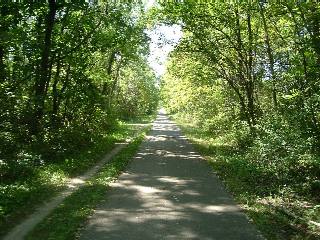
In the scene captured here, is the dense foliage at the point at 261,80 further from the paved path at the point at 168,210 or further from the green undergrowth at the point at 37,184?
the green undergrowth at the point at 37,184

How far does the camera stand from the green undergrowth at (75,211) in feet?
28.3

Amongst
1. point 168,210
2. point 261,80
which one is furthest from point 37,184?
point 261,80

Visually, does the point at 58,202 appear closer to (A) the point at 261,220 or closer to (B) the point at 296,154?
(A) the point at 261,220

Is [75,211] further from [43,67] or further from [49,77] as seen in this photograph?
[49,77]

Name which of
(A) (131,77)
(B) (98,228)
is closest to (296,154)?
(B) (98,228)

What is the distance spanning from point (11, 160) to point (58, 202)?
2619mm

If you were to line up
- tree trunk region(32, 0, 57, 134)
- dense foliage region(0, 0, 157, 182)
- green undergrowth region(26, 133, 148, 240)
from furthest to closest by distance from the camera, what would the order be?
tree trunk region(32, 0, 57, 134) < dense foliage region(0, 0, 157, 182) < green undergrowth region(26, 133, 148, 240)

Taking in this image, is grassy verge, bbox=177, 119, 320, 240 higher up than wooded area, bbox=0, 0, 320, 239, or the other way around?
wooded area, bbox=0, 0, 320, 239

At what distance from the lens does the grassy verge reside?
892 centimetres

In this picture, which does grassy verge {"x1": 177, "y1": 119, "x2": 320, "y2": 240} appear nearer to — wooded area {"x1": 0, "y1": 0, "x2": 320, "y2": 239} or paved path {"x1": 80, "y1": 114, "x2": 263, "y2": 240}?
wooded area {"x1": 0, "y1": 0, "x2": 320, "y2": 239}

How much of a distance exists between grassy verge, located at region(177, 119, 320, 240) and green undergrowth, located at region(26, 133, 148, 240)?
3.81 meters

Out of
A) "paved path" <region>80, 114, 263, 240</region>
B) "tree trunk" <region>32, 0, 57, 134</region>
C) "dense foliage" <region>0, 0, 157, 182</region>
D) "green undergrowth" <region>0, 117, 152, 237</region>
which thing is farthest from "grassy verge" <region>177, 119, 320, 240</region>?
"tree trunk" <region>32, 0, 57, 134</region>

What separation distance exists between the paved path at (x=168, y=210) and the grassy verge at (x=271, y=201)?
1.16ft

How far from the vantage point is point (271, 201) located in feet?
37.1
